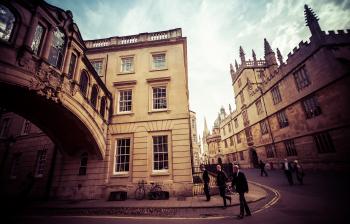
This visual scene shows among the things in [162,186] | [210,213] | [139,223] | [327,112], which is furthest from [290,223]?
[327,112]

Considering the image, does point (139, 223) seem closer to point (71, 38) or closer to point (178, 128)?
point (178, 128)

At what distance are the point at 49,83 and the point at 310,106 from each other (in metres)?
23.3

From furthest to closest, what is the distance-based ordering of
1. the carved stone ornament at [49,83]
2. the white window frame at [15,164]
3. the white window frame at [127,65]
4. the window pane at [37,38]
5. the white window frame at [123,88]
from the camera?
the white window frame at [15,164], the white window frame at [127,65], the white window frame at [123,88], the window pane at [37,38], the carved stone ornament at [49,83]

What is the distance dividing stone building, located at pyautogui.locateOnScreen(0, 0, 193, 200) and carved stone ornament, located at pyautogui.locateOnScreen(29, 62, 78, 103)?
1.5 inches

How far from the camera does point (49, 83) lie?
255 inches

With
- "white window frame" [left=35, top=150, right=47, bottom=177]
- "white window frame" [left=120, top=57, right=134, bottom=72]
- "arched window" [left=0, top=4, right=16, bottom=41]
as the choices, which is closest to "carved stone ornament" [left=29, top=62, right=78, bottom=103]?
"arched window" [left=0, top=4, right=16, bottom=41]

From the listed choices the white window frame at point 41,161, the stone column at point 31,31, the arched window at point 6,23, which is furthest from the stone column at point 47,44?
the white window frame at point 41,161

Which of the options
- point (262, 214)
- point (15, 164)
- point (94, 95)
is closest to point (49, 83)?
point (94, 95)

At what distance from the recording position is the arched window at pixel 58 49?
697cm

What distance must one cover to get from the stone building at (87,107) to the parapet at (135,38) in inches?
4.3

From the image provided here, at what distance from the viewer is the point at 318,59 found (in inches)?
582

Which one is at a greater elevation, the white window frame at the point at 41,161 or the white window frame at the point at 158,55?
the white window frame at the point at 158,55

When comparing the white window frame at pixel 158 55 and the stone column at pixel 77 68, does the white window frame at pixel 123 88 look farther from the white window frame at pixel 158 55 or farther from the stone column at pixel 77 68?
the stone column at pixel 77 68

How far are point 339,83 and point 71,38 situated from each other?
21.6m
